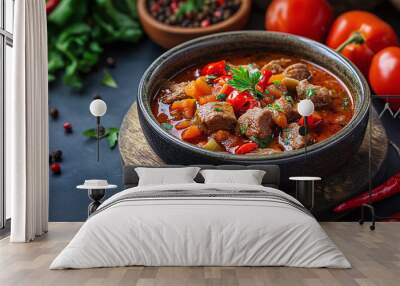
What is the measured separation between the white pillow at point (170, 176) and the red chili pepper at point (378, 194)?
4.03 ft

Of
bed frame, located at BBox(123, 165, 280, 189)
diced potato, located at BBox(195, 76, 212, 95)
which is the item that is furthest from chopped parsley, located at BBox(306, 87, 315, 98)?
diced potato, located at BBox(195, 76, 212, 95)

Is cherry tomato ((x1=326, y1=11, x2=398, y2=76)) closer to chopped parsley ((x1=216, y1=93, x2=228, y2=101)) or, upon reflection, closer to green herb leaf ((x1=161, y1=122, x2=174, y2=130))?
chopped parsley ((x1=216, y1=93, x2=228, y2=101))

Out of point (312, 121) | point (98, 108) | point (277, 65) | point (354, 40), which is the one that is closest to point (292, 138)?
point (312, 121)

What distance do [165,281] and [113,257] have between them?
43 cm

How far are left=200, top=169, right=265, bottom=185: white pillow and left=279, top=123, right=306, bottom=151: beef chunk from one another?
317 mm

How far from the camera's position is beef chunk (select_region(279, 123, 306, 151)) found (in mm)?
4555

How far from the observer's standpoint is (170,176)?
4.57m

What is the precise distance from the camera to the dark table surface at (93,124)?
5.17 m

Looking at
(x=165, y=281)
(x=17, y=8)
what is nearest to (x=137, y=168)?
(x=17, y=8)

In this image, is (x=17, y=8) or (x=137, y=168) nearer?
(x=17, y=8)

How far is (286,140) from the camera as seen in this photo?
4.65 meters

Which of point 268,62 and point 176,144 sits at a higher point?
point 268,62

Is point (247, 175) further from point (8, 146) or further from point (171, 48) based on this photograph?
point (8, 146)

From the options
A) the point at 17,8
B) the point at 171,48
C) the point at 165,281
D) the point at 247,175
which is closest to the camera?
the point at 165,281
